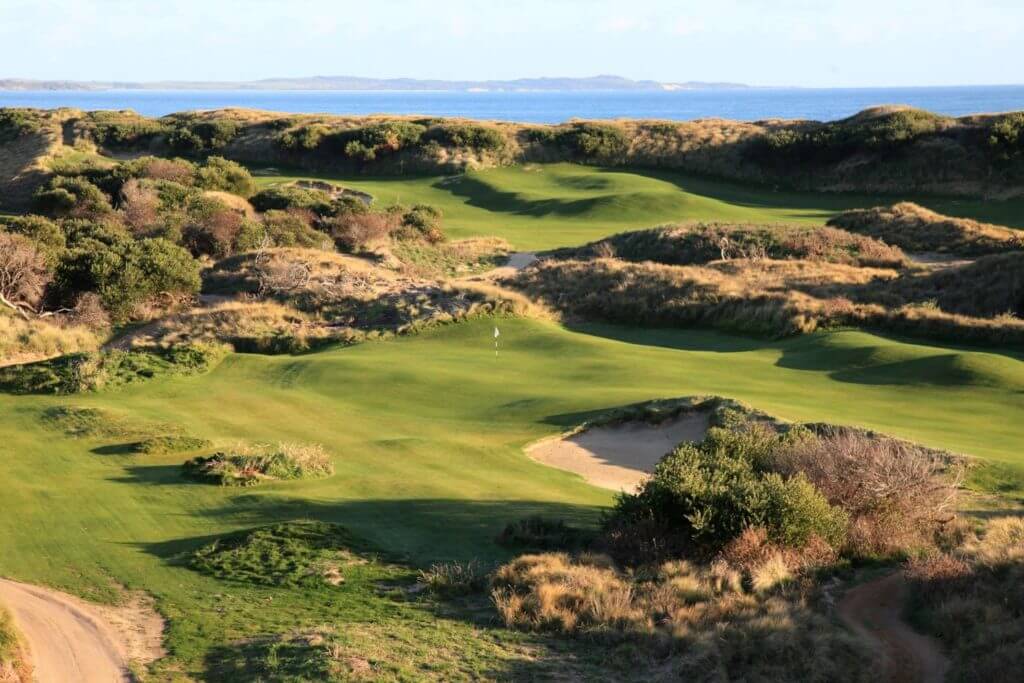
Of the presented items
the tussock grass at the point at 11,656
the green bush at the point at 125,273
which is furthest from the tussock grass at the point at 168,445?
the green bush at the point at 125,273

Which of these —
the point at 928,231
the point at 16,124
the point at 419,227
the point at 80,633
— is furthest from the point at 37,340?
the point at 16,124

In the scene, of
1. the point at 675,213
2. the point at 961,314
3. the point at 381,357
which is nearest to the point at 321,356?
the point at 381,357

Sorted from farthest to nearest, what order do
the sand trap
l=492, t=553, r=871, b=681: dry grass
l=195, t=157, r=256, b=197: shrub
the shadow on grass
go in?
l=195, t=157, r=256, b=197: shrub, the sand trap, the shadow on grass, l=492, t=553, r=871, b=681: dry grass

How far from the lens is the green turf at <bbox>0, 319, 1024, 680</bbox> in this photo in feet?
39.9

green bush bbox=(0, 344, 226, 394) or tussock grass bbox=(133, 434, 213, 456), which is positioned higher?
tussock grass bbox=(133, 434, 213, 456)

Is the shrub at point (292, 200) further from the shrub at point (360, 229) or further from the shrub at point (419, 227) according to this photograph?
the shrub at point (419, 227)

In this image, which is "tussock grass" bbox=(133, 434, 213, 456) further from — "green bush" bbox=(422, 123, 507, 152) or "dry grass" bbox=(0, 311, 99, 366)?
"green bush" bbox=(422, 123, 507, 152)

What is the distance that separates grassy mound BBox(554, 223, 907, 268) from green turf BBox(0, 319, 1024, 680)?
12.5 m

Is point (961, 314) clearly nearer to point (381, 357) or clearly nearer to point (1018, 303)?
point (1018, 303)

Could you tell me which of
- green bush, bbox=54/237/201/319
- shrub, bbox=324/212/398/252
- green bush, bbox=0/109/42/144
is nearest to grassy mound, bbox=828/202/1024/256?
shrub, bbox=324/212/398/252

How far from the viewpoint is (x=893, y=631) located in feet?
38.3

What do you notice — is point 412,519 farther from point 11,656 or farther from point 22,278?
point 22,278

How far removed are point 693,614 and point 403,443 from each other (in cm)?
889

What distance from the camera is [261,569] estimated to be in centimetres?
1343
